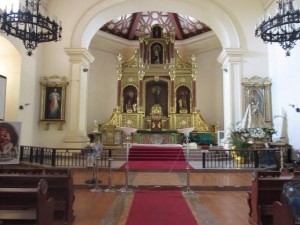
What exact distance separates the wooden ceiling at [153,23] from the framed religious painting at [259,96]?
662cm

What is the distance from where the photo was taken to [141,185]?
668 cm

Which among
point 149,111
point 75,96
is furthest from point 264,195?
point 149,111

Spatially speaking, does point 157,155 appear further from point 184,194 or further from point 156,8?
point 156,8

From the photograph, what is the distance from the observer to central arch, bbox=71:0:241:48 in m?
12.4

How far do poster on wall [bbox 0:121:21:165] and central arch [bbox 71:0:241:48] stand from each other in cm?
622

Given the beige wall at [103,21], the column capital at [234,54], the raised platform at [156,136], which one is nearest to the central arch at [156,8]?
the beige wall at [103,21]

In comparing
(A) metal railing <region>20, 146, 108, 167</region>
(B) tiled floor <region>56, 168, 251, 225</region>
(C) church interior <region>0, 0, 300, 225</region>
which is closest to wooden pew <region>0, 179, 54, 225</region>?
(C) church interior <region>0, 0, 300, 225</region>

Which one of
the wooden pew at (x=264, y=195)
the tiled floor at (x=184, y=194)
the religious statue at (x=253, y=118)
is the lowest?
the tiled floor at (x=184, y=194)

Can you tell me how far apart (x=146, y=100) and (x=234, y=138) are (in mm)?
8443

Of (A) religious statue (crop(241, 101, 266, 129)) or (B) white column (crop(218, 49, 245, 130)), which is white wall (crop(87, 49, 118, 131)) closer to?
(B) white column (crop(218, 49, 245, 130))

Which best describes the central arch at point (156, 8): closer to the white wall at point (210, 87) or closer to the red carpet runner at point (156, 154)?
the red carpet runner at point (156, 154)

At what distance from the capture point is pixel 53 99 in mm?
11875

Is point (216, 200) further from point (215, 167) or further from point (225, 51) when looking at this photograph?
point (225, 51)

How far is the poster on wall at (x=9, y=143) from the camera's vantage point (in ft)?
21.4
